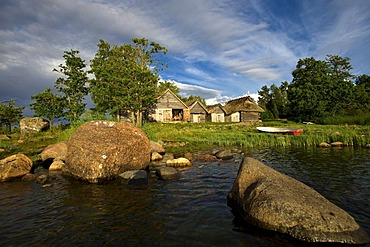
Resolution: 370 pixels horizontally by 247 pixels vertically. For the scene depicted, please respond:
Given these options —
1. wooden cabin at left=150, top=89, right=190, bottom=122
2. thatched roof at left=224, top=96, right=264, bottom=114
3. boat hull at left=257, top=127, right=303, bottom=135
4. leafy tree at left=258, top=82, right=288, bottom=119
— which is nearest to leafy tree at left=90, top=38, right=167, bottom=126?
wooden cabin at left=150, top=89, right=190, bottom=122

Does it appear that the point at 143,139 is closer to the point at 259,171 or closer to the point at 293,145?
the point at 259,171

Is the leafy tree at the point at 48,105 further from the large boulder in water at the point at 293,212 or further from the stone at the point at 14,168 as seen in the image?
the large boulder in water at the point at 293,212

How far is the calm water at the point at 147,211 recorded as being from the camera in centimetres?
432

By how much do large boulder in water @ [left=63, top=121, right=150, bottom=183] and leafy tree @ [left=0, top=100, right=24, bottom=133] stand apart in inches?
1099

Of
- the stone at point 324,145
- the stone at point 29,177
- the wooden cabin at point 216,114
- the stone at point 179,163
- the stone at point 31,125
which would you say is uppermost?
the wooden cabin at point 216,114

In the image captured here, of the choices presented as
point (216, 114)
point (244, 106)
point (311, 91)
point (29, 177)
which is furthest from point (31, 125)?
point (311, 91)

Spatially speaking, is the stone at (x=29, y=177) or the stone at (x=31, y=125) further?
the stone at (x=31, y=125)

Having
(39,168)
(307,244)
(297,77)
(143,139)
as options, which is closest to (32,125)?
(39,168)

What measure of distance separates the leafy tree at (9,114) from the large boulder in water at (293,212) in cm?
3464

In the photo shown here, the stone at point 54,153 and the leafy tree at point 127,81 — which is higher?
the leafy tree at point 127,81

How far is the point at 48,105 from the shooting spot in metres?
27.7

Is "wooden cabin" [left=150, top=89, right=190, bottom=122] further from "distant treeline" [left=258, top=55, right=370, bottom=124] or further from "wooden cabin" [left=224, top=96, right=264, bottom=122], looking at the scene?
"distant treeline" [left=258, top=55, right=370, bottom=124]

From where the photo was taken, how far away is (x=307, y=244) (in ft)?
12.5

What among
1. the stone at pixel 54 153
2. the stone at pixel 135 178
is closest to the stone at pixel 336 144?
the stone at pixel 135 178
